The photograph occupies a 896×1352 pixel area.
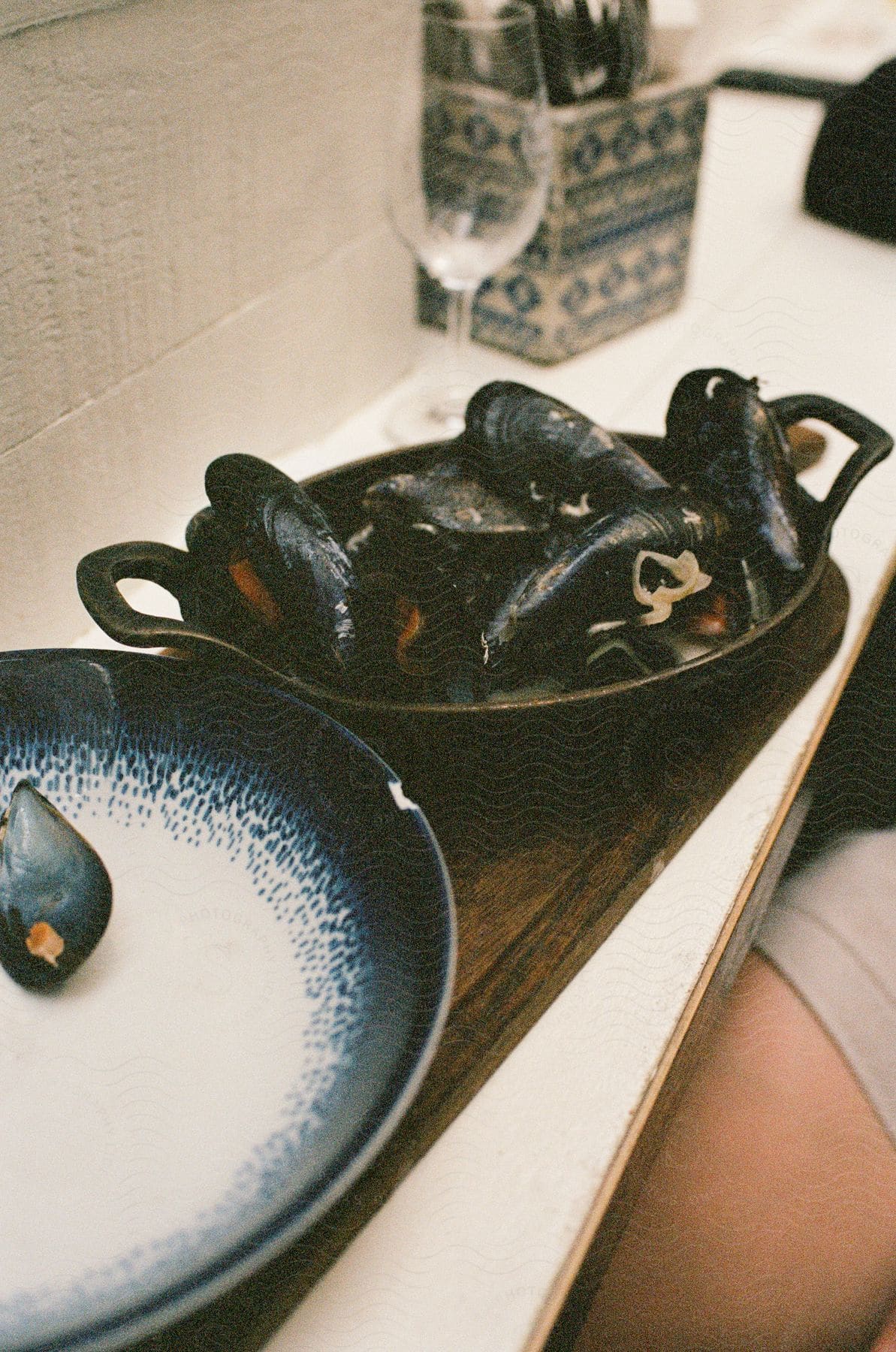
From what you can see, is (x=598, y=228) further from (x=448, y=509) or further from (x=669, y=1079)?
(x=669, y=1079)

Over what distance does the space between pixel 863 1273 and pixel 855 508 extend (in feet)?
1.32

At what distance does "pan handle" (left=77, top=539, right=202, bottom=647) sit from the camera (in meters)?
0.34

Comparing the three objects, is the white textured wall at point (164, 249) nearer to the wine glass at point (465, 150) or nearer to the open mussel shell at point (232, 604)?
the wine glass at point (465, 150)

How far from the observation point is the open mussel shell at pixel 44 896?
0.96 ft

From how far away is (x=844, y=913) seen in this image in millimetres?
468

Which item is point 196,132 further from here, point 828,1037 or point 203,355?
point 828,1037

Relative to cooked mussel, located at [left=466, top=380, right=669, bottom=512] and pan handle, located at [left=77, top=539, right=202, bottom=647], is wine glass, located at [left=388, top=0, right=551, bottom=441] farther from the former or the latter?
pan handle, located at [left=77, top=539, right=202, bottom=647]

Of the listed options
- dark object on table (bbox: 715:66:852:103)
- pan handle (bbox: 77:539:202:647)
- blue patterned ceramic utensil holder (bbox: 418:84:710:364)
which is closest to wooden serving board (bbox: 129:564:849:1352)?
pan handle (bbox: 77:539:202:647)

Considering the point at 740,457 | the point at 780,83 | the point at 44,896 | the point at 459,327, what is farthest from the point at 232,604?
the point at 780,83

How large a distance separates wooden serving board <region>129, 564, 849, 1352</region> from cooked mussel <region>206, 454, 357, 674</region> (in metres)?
0.09

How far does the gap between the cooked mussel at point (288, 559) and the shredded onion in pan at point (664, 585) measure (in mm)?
107

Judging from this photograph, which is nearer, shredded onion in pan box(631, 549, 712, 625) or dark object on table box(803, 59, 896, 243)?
shredded onion in pan box(631, 549, 712, 625)

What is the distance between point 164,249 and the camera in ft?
1.70

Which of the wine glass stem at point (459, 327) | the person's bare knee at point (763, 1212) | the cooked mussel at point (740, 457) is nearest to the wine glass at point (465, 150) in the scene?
the wine glass stem at point (459, 327)
